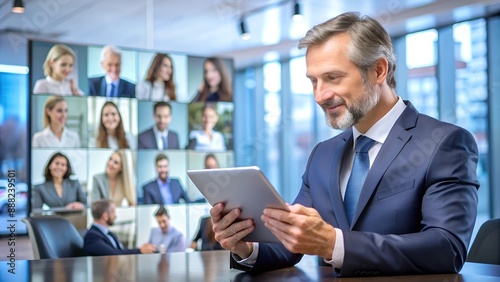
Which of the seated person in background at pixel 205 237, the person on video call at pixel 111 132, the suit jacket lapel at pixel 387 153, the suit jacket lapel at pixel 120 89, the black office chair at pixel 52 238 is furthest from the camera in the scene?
the seated person in background at pixel 205 237


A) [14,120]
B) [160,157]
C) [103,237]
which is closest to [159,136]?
[160,157]

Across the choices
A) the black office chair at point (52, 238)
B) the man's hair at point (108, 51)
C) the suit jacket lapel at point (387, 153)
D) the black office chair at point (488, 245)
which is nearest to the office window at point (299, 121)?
the man's hair at point (108, 51)

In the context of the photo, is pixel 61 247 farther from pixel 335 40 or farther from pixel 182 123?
pixel 335 40

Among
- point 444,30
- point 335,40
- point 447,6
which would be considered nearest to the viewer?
point 335,40

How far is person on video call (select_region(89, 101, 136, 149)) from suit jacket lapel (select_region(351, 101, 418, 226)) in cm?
332

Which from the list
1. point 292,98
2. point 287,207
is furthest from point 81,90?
point 292,98

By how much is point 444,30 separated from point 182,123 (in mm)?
3539

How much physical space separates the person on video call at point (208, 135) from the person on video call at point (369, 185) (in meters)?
3.24

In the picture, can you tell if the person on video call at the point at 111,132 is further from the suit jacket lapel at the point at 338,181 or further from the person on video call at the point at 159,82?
the suit jacket lapel at the point at 338,181

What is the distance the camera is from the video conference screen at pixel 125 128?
459 centimetres

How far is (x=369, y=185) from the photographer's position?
176 centimetres

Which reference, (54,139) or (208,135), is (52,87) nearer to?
(54,139)

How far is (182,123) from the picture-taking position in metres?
5.21

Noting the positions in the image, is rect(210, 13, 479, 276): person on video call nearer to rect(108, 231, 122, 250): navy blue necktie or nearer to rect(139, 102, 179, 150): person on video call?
rect(108, 231, 122, 250): navy blue necktie
